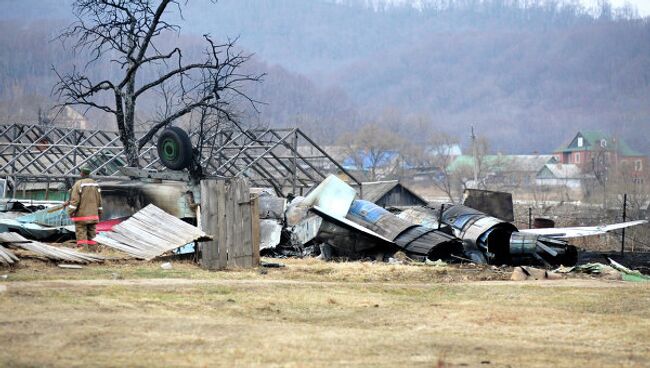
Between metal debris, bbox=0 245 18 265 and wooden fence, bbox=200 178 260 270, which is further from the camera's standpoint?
wooden fence, bbox=200 178 260 270

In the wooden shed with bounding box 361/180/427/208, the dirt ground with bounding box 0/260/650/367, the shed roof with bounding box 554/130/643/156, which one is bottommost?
the dirt ground with bounding box 0/260/650/367

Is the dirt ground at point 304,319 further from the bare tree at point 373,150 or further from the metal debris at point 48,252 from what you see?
the bare tree at point 373,150

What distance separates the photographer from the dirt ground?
32.1ft

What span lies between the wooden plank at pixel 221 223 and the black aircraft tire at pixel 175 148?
10.4 ft

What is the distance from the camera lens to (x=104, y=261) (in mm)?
17234

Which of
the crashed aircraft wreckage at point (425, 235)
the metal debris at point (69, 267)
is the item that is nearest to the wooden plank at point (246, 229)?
the metal debris at point (69, 267)

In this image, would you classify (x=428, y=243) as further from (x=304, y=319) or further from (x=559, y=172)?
(x=559, y=172)

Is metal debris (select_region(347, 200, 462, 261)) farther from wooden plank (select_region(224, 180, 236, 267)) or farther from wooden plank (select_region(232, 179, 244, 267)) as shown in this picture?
wooden plank (select_region(224, 180, 236, 267))

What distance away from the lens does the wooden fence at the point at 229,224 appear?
62.1 feet

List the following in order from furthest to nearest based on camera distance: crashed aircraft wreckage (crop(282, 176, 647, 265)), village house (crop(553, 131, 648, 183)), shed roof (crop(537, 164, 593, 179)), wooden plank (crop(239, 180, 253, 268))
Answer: village house (crop(553, 131, 648, 183)), shed roof (crop(537, 164, 593, 179)), crashed aircraft wreckage (crop(282, 176, 647, 265)), wooden plank (crop(239, 180, 253, 268))

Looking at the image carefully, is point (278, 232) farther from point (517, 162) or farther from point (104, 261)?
point (517, 162)

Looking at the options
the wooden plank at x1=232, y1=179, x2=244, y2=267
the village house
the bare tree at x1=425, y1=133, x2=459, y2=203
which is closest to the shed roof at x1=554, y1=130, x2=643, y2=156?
the village house

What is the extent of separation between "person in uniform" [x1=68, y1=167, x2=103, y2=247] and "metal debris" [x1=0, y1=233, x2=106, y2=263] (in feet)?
7.16

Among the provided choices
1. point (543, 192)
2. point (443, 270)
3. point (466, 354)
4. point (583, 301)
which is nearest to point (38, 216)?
point (443, 270)
